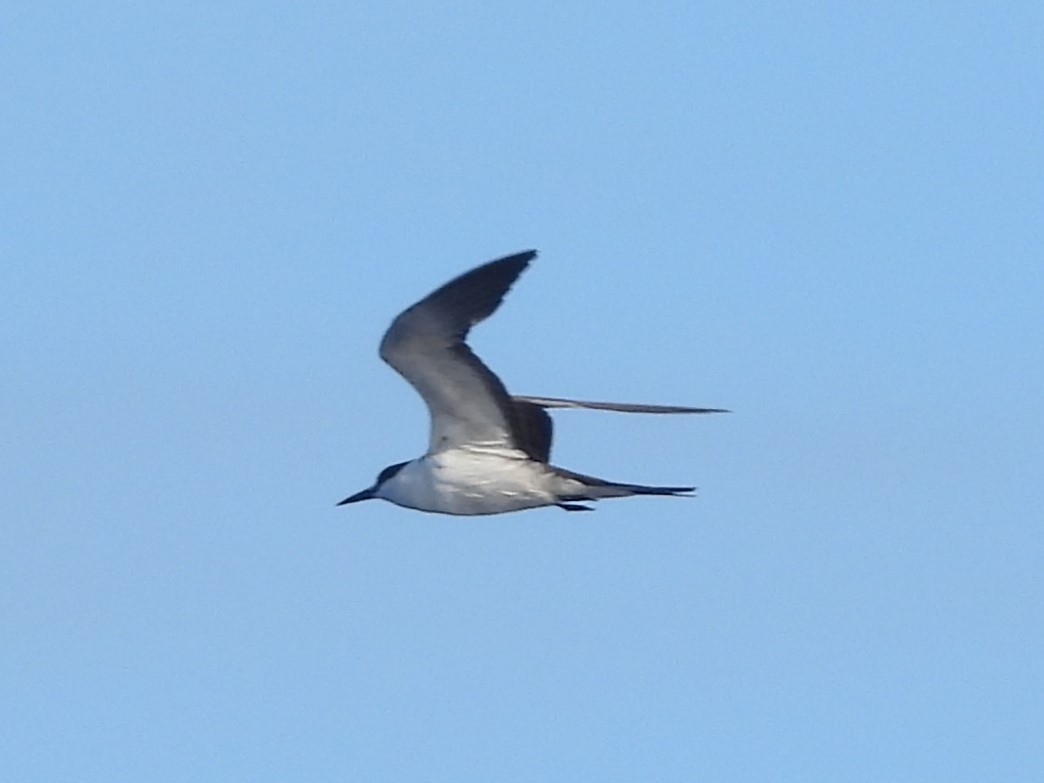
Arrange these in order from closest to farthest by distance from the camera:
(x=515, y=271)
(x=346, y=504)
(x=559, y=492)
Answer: (x=515, y=271), (x=559, y=492), (x=346, y=504)

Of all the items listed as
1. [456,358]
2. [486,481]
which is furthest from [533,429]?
[456,358]

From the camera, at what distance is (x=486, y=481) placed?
62.6 feet

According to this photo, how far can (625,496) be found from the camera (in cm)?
1864

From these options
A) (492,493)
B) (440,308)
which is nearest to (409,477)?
(492,493)

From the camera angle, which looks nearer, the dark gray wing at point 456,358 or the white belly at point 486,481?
the dark gray wing at point 456,358

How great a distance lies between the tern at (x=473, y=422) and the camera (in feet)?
58.2

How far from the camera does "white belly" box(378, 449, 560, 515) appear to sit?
19062 mm

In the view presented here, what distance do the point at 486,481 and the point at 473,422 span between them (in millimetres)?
440

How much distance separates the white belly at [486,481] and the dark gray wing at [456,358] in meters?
0.09

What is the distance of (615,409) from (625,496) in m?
1.60

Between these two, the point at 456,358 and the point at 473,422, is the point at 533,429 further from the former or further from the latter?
the point at 456,358

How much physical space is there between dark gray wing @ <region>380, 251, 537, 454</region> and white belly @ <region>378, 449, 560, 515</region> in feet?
0.31

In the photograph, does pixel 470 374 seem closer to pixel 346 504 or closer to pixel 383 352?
pixel 383 352

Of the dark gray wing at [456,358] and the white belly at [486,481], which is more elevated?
the dark gray wing at [456,358]
